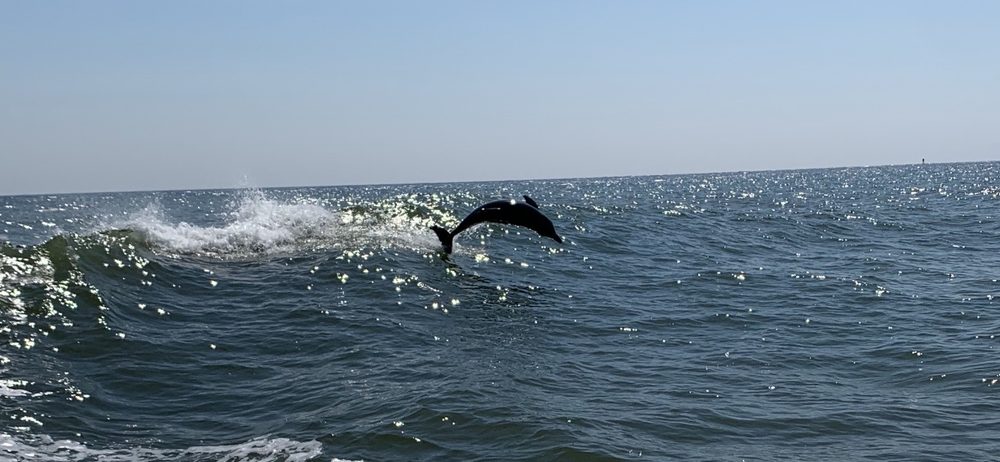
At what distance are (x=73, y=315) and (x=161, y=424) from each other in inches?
205

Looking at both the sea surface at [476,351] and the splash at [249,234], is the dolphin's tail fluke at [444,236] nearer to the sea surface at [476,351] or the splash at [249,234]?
the sea surface at [476,351]

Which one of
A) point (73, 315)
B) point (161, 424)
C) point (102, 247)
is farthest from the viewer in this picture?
point (102, 247)

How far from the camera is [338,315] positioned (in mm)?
14734

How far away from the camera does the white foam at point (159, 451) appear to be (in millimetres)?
8328

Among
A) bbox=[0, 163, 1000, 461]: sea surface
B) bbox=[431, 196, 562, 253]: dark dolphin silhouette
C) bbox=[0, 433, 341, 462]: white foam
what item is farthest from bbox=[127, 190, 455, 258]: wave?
bbox=[0, 433, 341, 462]: white foam

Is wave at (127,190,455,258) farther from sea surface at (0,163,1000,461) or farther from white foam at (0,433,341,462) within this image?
white foam at (0,433,341,462)

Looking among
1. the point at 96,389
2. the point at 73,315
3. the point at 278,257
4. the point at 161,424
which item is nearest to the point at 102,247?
the point at 278,257

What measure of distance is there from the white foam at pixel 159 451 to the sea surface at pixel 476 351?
0.10 feet

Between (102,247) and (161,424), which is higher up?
(102,247)

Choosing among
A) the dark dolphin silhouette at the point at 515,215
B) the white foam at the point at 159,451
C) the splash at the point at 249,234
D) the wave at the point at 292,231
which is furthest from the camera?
the wave at the point at 292,231

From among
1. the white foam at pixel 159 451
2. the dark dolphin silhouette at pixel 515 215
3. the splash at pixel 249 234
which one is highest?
the dark dolphin silhouette at pixel 515 215

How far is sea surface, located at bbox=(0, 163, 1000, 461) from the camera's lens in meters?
8.86

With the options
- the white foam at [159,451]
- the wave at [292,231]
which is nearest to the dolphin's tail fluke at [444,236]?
the wave at [292,231]

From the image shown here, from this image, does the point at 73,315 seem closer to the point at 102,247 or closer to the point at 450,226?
the point at 102,247
